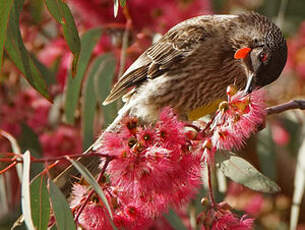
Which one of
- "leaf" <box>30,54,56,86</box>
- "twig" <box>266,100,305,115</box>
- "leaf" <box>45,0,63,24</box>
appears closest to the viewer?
"leaf" <box>45,0,63,24</box>

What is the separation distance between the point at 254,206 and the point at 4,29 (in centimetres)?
218

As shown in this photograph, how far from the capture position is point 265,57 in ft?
8.43

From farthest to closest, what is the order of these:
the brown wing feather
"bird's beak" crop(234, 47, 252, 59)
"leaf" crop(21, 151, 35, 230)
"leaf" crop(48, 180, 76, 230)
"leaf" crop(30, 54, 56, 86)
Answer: "leaf" crop(30, 54, 56, 86), the brown wing feather, "bird's beak" crop(234, 47, 252, 59), "leaf" crop(48, 180, 76, 230), "leaf" crop(21, 151, 35, 230)

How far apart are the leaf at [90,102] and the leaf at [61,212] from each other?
964 millimetres

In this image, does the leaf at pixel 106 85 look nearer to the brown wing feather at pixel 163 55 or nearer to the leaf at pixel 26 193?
the brown wing feather at pixel 163 55

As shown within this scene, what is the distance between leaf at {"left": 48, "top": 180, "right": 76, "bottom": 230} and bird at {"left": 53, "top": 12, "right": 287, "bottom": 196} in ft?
2.94

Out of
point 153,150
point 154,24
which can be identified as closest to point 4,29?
point 153,150

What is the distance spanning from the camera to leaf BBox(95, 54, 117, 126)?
286 cm

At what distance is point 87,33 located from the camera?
126 inches

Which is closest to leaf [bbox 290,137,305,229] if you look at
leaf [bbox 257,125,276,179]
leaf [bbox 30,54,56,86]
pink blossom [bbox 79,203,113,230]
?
leaf [bbox 257,125,276,179]

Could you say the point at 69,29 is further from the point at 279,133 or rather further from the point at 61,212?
the point at 279,133

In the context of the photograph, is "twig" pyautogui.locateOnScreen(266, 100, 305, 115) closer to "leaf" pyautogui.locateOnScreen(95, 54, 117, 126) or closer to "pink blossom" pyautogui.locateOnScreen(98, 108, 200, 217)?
"pink blossom" pyautogui.locateOnScreen(98, 108, 200, 217)

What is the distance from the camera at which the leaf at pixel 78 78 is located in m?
2.96

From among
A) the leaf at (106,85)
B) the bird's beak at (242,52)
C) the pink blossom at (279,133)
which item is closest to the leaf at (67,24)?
the leaf at (106,85)
